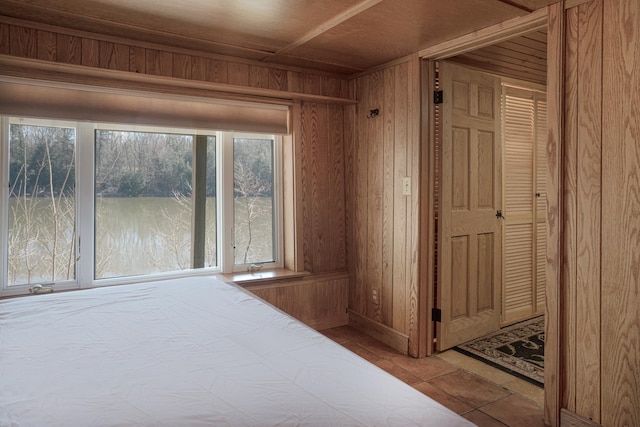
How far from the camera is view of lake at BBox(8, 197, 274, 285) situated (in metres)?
2.75

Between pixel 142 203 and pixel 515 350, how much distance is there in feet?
10.3

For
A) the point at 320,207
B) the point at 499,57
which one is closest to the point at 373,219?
the point at 320,207

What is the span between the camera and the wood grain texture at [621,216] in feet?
6.23

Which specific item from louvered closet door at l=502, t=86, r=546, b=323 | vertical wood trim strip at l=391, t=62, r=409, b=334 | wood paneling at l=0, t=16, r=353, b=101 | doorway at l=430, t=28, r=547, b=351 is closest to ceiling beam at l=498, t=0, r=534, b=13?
doorway at l=430, t=28, r=547, b=351

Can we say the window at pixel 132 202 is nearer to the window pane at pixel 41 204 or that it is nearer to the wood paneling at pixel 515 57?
the window pane at pixel 41 204

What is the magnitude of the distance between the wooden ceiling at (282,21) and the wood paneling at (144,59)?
0.07 metres

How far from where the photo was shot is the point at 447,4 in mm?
2254

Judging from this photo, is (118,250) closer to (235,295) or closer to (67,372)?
(235,295)

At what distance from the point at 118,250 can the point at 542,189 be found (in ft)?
13.0

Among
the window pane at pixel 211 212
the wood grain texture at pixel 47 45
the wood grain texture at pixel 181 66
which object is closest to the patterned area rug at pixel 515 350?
the window pane at pixel 211 212

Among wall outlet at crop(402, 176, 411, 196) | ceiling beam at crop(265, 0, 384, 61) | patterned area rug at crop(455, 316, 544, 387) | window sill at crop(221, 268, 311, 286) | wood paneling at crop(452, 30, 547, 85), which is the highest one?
wood paneling at crop(452, 30, 547, 85)

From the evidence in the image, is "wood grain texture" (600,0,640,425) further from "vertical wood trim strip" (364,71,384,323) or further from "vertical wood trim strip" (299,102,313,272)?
"vertical wood trim strip" (299,102,313,272)

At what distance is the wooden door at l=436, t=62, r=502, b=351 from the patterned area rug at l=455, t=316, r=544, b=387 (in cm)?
9

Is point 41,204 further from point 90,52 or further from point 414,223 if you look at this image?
point 414,223
